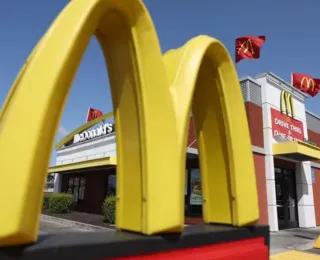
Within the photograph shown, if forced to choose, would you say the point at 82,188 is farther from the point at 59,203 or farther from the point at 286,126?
the point at 286,126

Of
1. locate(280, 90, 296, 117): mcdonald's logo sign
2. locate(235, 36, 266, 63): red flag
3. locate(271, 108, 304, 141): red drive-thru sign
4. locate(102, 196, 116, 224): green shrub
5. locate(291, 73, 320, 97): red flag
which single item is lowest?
locate(102, 196, 116, 224): green shrub

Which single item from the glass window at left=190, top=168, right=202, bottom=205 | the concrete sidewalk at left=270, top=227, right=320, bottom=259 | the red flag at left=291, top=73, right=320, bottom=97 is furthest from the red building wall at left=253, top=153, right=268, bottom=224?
the red flag at left=291, top=73, right=320, bottom=97

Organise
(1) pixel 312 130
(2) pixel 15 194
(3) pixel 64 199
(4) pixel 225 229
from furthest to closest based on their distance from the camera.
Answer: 1. (3) pixel 64 199
2. (1) pixel 312 130
3. (4) pixel 225 229
4. (2) pixel 15 194

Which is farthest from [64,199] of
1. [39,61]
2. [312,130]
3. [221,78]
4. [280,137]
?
[39,61]

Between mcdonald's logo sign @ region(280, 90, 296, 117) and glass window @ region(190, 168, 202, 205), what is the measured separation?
17.9ft

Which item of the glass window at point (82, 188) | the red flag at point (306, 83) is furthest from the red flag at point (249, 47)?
the glass window at point (82, 188)

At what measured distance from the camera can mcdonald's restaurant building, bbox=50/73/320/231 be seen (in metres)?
14.2

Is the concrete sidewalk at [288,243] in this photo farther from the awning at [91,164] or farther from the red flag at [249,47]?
the awning at [91,164]

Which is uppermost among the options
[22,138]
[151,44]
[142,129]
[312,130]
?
[312,130]

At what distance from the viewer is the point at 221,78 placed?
4867 millimetres

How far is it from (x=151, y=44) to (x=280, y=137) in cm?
1321

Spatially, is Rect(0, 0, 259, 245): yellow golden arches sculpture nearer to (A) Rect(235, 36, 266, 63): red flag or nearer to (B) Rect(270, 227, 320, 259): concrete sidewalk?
(B) Rect(270, 227, 320, 259): concrete sidewalk

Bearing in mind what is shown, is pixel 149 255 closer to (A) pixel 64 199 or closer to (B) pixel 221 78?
(B) pixel 221 78

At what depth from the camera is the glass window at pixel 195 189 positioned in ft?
51.0
